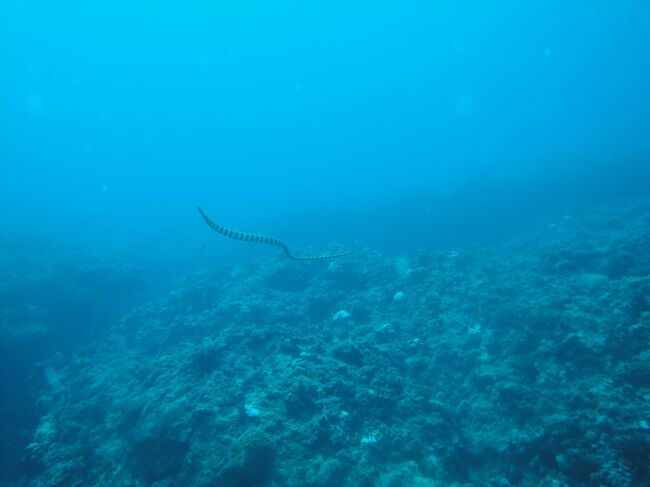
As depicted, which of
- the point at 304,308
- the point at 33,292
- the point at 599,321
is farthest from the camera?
the point at 33,292

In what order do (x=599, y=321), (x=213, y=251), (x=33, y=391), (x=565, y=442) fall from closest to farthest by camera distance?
(x=565, y=442) → (x=599, y=321) → (x=33, y=391) → (x=213, y=251)

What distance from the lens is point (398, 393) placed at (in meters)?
8.18

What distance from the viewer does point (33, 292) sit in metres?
19.1

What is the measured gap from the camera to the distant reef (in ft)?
21.0

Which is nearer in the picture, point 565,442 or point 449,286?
point 565,442

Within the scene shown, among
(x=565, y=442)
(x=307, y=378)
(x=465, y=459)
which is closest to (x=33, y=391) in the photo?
(x=307, y=378)

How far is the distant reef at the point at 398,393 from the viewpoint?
21.0 feet

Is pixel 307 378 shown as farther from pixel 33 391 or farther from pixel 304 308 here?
pixel 33 391

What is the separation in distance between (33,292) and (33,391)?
288 inches

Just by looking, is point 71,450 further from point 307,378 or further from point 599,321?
point 599,321

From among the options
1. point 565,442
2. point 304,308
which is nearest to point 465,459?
point 565,442

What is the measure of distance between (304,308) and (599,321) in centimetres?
946

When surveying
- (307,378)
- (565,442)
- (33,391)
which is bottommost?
(33,391)

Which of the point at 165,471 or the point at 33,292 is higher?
the point at 33,292
